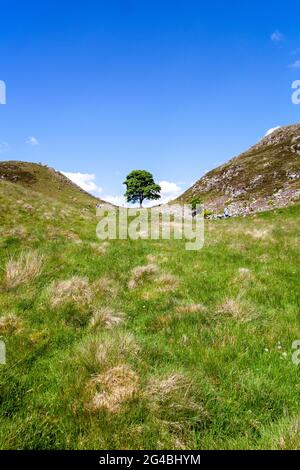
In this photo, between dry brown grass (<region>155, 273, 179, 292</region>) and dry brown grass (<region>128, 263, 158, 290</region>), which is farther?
dry brown grass (<region>128, 263, 158, 290</region>)

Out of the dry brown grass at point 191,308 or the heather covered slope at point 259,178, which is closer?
the dry brown grass at point 191,308

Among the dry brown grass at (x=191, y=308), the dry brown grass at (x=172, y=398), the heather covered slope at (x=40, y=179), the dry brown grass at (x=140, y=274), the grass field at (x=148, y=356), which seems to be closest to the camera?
the grass field at (x=148, y=356)

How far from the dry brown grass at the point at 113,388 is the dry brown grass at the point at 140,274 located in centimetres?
462

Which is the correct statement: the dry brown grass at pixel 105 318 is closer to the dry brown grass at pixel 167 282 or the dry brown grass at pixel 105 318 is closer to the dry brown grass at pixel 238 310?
the dry brown grass at pixel 167 282

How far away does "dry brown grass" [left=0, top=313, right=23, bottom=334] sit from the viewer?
6109 millimetres

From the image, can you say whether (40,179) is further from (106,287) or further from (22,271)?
(106,287)

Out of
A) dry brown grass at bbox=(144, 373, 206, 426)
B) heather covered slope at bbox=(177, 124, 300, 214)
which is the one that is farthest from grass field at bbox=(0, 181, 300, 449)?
heather covered slope at bbox=(177, 124, 300, 214)

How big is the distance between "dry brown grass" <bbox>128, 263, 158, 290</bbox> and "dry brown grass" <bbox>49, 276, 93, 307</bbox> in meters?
1.46

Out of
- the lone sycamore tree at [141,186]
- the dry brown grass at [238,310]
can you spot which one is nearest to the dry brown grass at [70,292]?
the dry brown grass at [238,310]

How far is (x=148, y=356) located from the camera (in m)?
5.30

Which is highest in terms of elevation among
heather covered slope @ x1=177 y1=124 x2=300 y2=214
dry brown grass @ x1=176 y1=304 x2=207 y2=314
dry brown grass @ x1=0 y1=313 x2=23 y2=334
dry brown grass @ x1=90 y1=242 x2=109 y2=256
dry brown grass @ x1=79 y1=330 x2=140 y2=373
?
heather covered slope @ x1=177 y1=124 x2=300 y2=214

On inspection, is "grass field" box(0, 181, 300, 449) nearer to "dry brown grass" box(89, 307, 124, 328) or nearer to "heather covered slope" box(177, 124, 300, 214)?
"dry brown grass" box(89, 307, 124, 328)

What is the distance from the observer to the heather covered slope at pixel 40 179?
76.6 meters

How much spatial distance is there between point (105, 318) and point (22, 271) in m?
3.59
